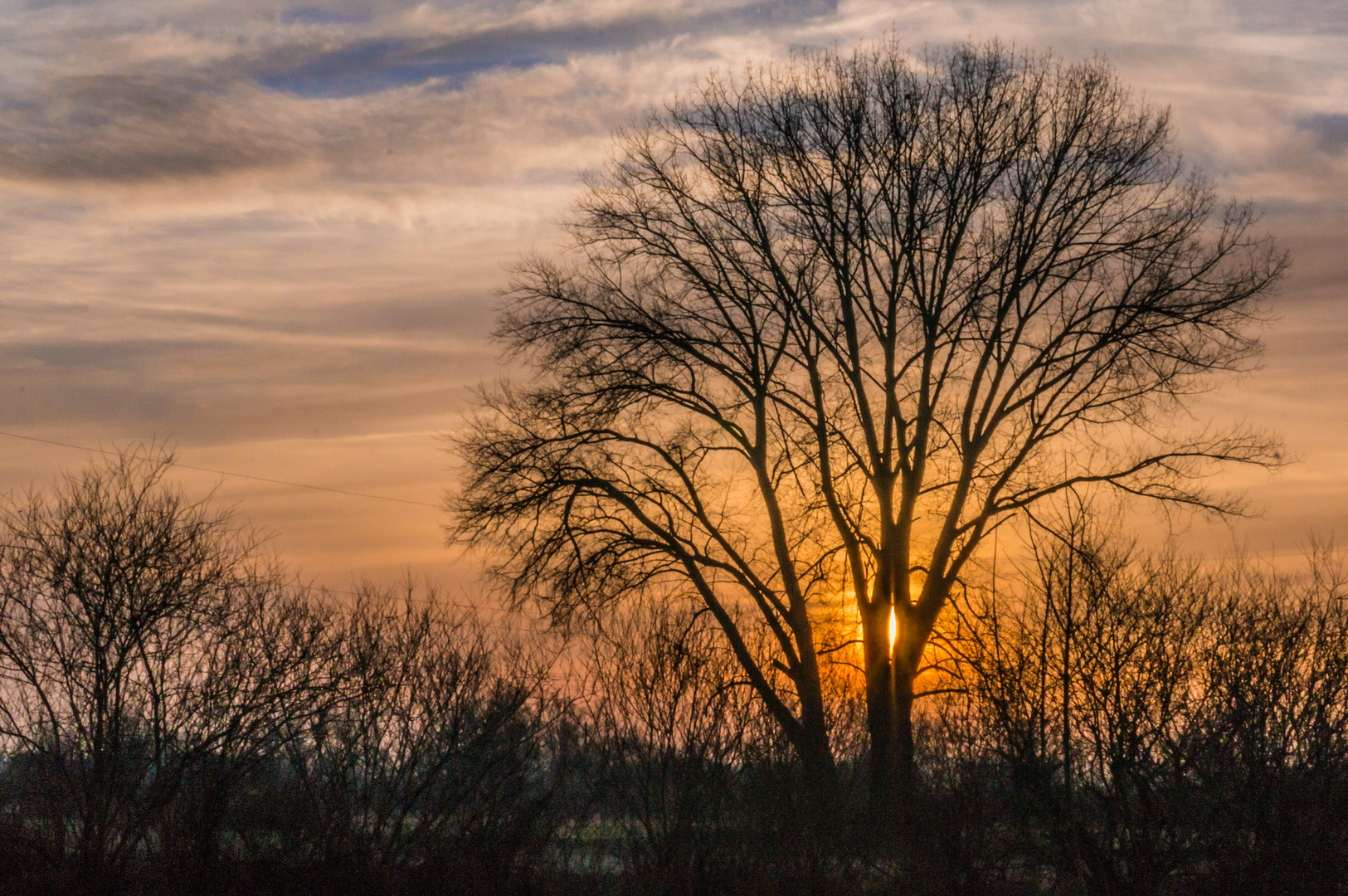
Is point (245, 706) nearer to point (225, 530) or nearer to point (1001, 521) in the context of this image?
point (225, 530)

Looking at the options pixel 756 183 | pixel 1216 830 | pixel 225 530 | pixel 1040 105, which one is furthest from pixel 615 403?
pixel 1216 830

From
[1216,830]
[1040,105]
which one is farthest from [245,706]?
[1040,105]

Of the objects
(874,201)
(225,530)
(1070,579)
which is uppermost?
(874,201)

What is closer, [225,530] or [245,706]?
[245,706]

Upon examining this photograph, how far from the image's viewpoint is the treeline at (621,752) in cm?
1558

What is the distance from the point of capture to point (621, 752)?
74.1 feet

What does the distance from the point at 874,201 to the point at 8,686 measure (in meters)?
16.2

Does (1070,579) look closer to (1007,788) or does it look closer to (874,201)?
(1007,788)

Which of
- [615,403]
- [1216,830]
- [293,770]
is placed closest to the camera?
[1216,830]

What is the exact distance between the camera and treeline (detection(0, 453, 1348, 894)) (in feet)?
51.1

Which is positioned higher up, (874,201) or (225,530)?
(874,201)

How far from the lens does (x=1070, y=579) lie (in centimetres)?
1564

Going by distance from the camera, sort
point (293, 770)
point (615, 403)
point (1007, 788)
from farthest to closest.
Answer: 1. point (615, 403)
2. point (293, 770)
3. point (1007, 788)

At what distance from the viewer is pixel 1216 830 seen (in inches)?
605
